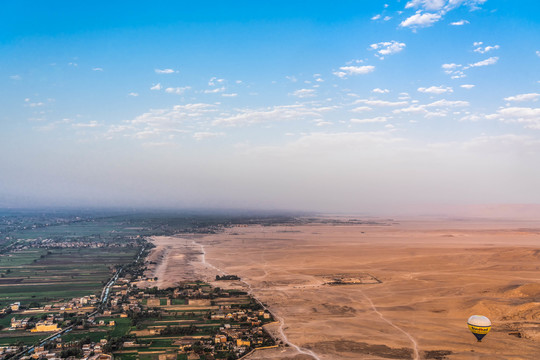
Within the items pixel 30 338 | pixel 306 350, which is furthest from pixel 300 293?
pixel 30 338

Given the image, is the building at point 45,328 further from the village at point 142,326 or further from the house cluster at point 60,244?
the house cluster at point 60,244

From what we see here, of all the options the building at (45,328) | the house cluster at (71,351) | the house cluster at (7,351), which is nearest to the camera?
the house cluster at (71,351)

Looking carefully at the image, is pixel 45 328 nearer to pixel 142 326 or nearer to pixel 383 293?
pixel 142 326

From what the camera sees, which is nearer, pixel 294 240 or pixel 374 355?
pixel 374 355

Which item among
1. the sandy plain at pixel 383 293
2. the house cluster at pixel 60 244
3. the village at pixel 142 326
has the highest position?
the house cluster at pixel 60 244

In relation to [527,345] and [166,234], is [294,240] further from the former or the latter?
[527,345]

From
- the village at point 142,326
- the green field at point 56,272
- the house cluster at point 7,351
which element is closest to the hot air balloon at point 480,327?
the village at point 142,326
